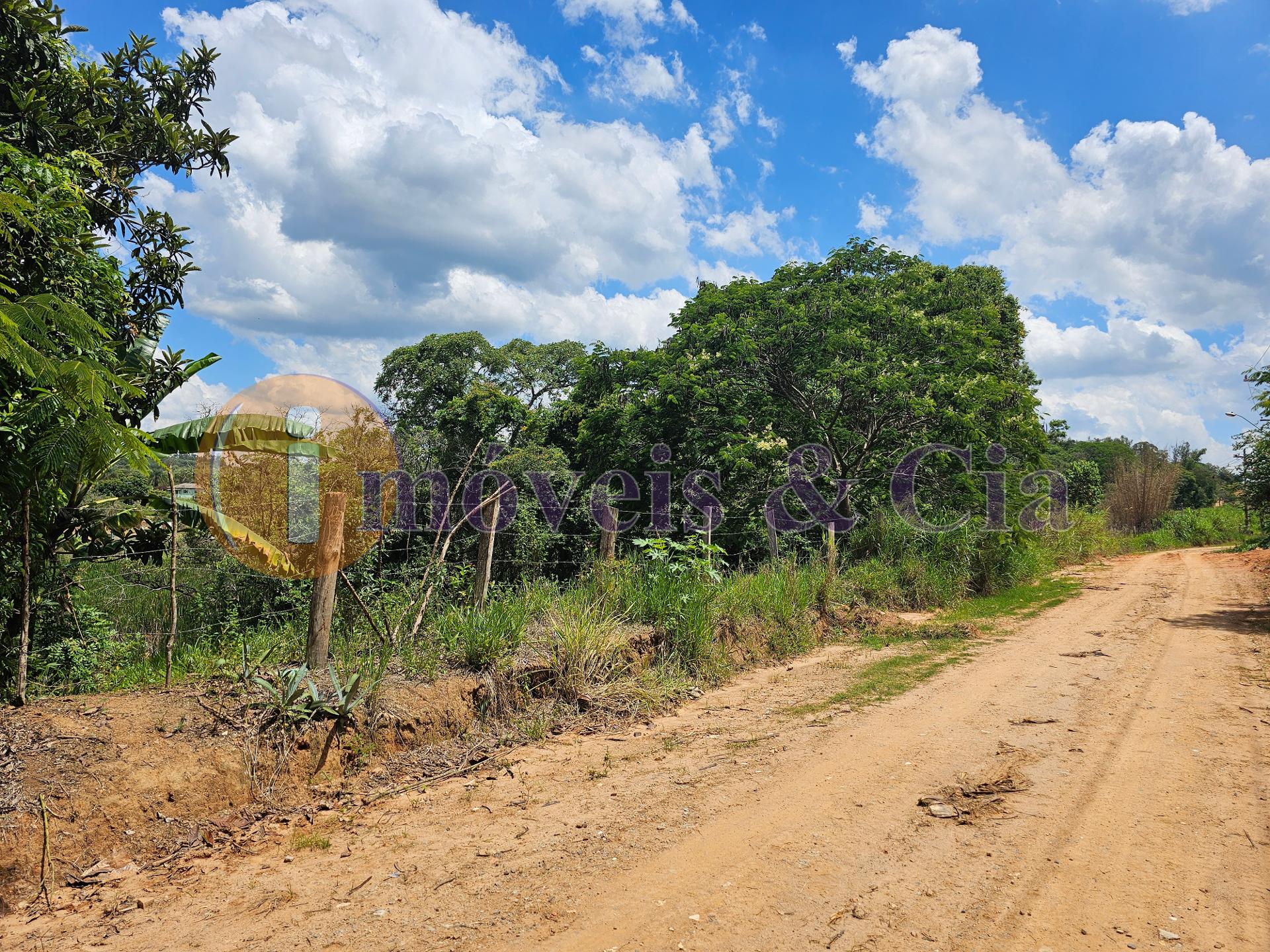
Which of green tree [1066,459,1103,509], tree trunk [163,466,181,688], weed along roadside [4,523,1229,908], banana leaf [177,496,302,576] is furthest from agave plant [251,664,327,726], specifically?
green tree [1066,459,1103,509]

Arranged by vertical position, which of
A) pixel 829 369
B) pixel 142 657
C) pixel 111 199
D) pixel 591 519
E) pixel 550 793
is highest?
pixel 111 199

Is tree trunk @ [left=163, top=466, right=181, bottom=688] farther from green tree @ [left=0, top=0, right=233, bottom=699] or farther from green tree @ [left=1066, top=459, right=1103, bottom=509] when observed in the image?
green tree @ [left=1066, top=459, right=1103, bottom=509]

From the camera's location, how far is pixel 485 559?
→ 21.8 feet

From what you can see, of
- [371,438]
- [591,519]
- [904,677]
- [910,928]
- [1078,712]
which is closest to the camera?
[910,928]

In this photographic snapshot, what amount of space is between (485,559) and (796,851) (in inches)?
153

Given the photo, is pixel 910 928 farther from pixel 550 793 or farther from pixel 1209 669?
pixel 1209 669

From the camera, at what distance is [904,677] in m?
7.71

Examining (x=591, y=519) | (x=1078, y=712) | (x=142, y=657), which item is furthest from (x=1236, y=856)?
(x=591, y=519)

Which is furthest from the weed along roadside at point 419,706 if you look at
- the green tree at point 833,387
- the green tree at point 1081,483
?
the green tree at point 1081,483

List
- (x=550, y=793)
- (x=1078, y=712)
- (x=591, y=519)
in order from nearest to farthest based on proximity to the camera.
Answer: (x=550, y=793) → (x=1078, y=712) → (x=591, y=519)

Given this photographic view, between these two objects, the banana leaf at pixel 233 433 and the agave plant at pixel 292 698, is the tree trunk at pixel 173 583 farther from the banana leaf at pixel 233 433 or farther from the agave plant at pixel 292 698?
the banana leaf at pixel 233 433

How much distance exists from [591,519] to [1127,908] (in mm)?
11290

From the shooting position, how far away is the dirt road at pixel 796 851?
123 inches

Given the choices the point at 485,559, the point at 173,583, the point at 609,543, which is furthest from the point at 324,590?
the point at 609,543
